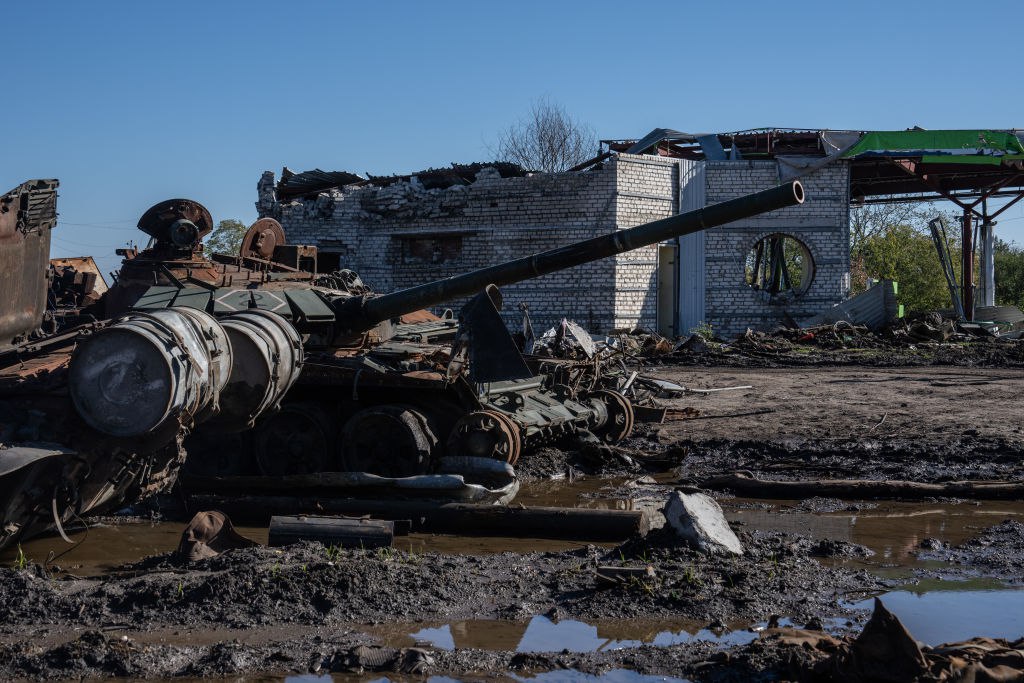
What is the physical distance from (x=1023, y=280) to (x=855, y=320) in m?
20.3

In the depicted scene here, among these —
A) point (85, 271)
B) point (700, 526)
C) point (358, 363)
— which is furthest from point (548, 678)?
point (85, 271)

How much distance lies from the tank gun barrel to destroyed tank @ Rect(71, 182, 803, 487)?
12mm

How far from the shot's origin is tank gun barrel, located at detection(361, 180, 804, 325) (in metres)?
7.91

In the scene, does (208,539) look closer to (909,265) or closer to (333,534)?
(333,534)

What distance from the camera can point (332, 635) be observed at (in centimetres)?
515

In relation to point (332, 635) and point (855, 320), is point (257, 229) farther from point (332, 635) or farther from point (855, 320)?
point (855, 320)

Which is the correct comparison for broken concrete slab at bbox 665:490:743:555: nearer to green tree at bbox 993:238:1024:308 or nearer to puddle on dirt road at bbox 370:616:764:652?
puddle on dirt road at bbox 370:616:764:652

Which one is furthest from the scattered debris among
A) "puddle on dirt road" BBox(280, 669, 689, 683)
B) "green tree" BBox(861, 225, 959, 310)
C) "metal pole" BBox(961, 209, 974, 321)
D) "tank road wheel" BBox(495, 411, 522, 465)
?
"green tree" BBox(861, 225, 959, 310)

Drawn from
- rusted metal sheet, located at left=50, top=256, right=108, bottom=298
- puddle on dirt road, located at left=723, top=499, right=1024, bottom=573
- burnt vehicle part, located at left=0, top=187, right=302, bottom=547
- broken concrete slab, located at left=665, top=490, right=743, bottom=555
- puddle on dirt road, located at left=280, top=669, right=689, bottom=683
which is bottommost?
puddle on dirt road, located at left=723, top=499, right=1024, bottom=573

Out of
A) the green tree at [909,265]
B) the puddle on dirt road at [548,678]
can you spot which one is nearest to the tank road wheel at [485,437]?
the puddle on dirt road at [548,678]

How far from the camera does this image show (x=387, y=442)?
9.14 meters

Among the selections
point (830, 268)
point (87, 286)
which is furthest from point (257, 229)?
point (830, 268)

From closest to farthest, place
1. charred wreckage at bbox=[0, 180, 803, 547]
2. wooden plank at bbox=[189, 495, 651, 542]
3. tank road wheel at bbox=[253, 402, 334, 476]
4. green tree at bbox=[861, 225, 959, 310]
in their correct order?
charred wreckage at bbox=[0, 180, 803, 547] → wooden plank at bbox=[189, 495, 651, 542] → tank road wheel at bbox=[253, 402, 334, 476] → green tree at bbox=[861, 225, 959, 310]

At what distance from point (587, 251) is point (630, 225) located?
1386 cm
